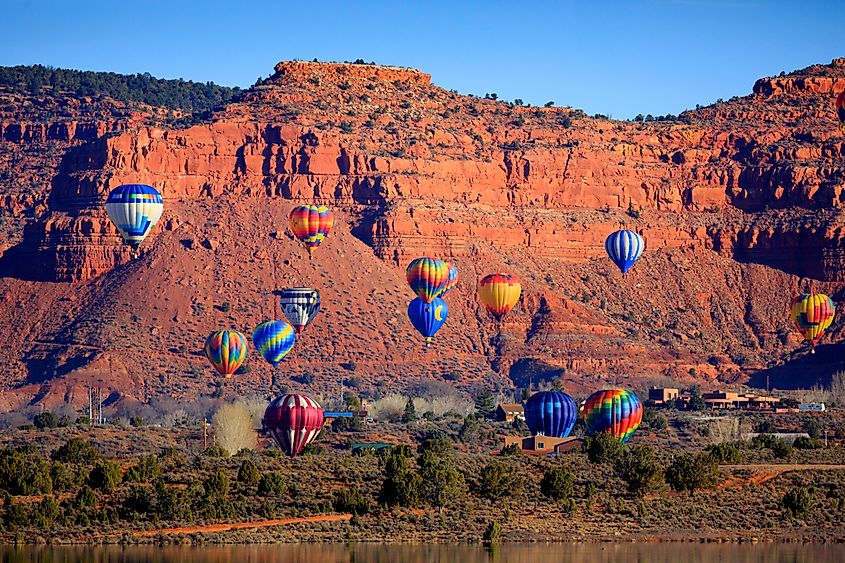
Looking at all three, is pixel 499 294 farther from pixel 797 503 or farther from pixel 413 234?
pixel 797 503

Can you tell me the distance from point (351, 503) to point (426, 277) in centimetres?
4920

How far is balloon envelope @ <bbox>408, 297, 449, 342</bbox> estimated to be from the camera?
136 meters

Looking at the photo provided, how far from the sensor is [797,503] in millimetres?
82688

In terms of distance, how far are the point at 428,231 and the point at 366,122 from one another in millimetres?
12929

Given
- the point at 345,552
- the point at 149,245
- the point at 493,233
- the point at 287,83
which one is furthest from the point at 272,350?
the point at 345,552

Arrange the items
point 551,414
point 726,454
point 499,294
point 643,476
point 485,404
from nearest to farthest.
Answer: point 643,476 → point 726,454 → point 551,414 → point 499,294 → point 485,404

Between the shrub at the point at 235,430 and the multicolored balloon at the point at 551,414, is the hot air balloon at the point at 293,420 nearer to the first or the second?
the shrub at the point at 235,430

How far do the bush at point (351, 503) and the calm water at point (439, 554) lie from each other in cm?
555

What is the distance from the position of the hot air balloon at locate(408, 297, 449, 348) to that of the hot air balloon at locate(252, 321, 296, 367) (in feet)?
26.5

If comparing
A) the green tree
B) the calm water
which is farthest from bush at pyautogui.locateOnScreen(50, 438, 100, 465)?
the green tree

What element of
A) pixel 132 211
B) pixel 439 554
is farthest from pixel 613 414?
pixel 132 211

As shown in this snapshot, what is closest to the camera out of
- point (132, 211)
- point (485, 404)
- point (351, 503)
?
point (351, 503)

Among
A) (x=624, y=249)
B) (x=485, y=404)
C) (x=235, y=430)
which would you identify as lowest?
(x=235, y=430)

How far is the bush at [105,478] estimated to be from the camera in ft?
276
